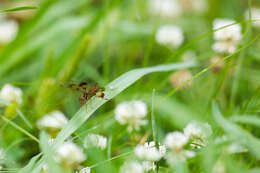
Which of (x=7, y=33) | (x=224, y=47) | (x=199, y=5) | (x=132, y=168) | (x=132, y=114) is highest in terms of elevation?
(x=199, y=5)

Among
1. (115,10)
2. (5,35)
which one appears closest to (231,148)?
(115,10)

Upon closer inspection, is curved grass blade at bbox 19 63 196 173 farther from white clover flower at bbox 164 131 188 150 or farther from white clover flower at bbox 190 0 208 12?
white clover flower at bbox 190 0 208 12

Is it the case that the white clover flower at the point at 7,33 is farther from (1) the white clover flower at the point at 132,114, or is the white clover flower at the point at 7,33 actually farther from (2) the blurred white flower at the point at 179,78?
(1) the white clover flower at the point at 132,114

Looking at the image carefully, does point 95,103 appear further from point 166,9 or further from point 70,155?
point 166,9

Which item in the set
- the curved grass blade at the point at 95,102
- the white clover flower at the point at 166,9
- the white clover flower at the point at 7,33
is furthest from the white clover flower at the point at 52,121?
the white clover flower at the point at 166,9

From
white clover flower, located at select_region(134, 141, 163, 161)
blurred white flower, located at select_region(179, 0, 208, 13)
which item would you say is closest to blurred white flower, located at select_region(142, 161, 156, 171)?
white clover flower, located at select_region(134, 141, 163, 161)

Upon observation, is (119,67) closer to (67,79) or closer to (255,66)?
(67,79)

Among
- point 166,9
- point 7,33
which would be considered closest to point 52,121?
point 7,33

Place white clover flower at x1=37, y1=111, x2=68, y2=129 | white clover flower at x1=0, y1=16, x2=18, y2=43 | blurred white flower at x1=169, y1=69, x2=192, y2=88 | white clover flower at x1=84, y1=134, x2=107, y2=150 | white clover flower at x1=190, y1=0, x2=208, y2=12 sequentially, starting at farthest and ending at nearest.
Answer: white clover flower at x1=190, y1=0, x2=208, y2=12
white clover flower at x1=0, y1=16, x2=18, y2=43
blurred white flower at x1=169, y1=69, x2=192, y2=88
white clover flower at x1=37, y1=111, x2=68, y2=129
white clover flower at x1=84, y1=134, x2=107, y2=150
